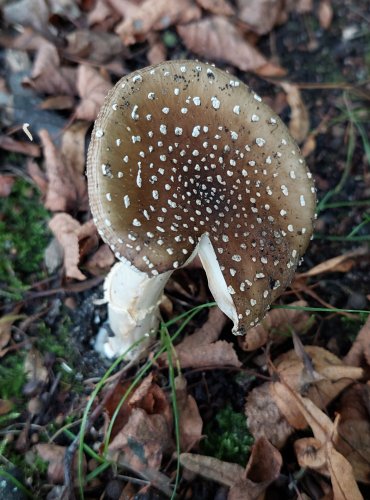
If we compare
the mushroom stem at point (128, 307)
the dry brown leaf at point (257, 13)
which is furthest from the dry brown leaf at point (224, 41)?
the mushroom stem at point (128, 307)

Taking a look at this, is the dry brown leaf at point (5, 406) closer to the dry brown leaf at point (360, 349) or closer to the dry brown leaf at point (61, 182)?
the dry brown leaf at point (61, 182)

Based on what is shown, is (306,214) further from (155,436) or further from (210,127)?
(155,436)

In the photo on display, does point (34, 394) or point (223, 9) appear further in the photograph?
point (223, 9)

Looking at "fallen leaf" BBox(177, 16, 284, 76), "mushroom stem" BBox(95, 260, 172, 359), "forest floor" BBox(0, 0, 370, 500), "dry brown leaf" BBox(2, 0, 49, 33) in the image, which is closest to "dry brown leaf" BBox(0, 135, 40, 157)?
"forest floor" BBox(0, 0, 370, 500)

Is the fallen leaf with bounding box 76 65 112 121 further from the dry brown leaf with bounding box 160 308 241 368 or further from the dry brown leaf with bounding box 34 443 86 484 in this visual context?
the dry brown leaf with bounding box 34 443 86 484

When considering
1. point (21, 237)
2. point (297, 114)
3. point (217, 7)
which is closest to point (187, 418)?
point (21, 237)

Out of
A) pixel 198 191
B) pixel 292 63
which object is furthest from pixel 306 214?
pixel 292 63
